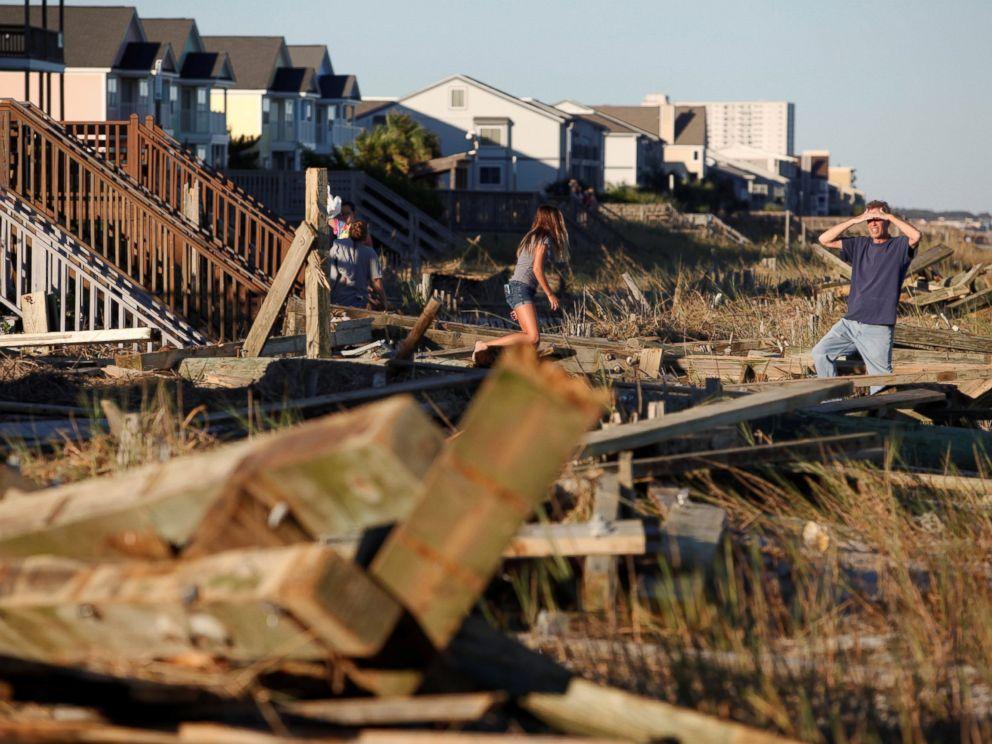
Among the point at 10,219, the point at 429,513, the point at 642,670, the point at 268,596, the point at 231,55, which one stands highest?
the point at 231,55

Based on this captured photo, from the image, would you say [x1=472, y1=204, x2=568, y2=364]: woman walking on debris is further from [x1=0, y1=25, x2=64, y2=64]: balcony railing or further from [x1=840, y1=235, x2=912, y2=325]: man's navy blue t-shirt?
[x1=0, y1=25, x2=64, y2=64]: balcony railing

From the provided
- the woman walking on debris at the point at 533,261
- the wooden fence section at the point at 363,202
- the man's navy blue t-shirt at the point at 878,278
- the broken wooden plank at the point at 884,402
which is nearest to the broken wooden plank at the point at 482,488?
the broken wooden plank at the point at 884,402

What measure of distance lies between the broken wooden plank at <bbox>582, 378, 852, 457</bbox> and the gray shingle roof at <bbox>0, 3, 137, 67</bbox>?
5369cm

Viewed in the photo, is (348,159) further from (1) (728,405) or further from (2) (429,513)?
(2) (429,513)

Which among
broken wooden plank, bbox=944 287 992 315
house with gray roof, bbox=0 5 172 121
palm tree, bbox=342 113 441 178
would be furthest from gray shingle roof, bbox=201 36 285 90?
broken wooden plank, bbox=944 287 992 315

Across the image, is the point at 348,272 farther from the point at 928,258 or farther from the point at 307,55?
the point at 307,55

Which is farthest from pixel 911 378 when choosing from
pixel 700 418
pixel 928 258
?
pixel 928 258

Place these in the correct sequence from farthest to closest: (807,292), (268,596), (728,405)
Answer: (807,292) → (728,405) → (268,596)

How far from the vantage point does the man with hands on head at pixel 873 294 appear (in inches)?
402

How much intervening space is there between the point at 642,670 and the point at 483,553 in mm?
1482

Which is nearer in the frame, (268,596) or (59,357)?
(268,596)

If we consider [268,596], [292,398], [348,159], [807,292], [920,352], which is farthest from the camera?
[348,159]

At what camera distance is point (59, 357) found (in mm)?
12141

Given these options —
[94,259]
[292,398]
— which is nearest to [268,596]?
[292,398]
